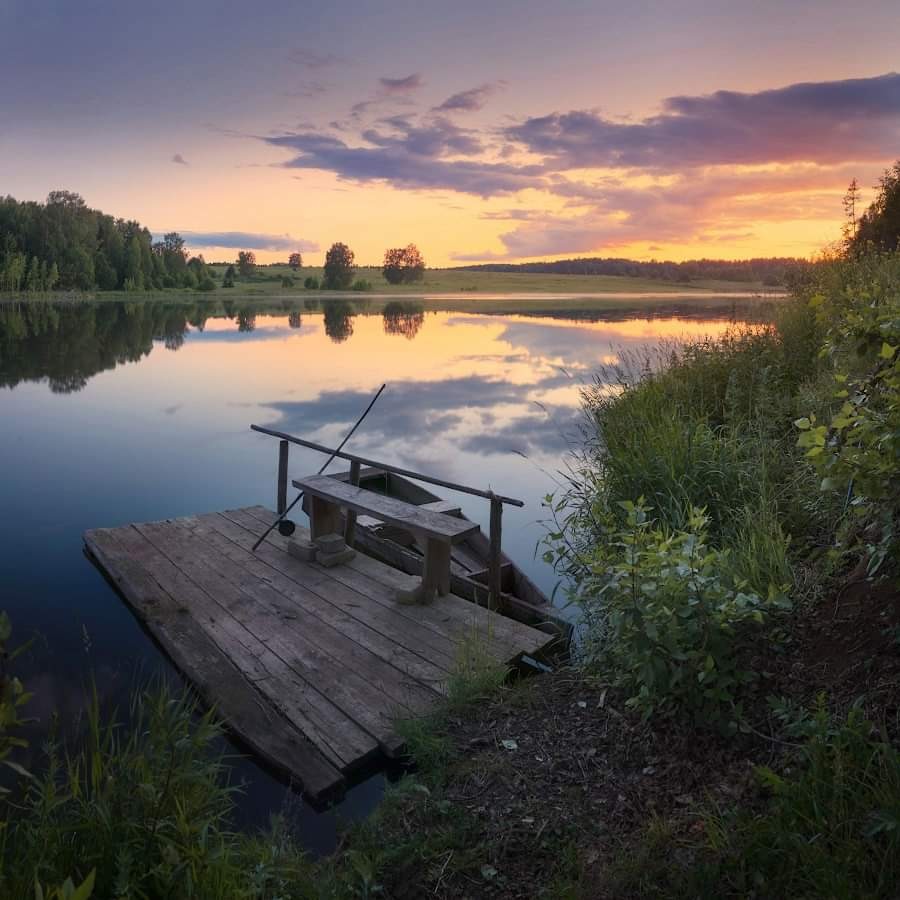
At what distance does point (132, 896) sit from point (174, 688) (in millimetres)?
3628

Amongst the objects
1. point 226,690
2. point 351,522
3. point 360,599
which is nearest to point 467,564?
point 351,522

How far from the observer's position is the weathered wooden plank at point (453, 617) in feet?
19.0

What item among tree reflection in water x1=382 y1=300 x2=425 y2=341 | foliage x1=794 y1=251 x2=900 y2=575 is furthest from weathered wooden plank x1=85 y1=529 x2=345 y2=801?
tree reflection in water x1=382 y1=300 x2=425 y2=341

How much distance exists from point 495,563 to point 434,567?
61cm

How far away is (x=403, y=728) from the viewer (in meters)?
4.50

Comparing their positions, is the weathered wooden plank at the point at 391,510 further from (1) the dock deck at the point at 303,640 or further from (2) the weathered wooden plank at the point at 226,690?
(2) the weathered wooden plank at the point at 226,690

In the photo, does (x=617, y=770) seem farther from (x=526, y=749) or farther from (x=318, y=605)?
(x=318, y=605)

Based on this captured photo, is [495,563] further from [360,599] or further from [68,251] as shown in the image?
[68,251]

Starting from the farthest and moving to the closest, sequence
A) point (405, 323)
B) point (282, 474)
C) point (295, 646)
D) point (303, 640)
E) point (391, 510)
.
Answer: point (405, 323) → point (282, 474) → point (391, 510) → point (303, 640) → point (295, 646)

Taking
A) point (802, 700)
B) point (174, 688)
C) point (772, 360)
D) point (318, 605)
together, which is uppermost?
point (772, 360)

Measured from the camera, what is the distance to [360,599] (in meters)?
6.70

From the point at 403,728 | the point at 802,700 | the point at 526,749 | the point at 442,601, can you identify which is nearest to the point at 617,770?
the point at 526,749

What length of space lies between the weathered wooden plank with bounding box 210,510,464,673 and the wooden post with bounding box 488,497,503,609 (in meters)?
0.95

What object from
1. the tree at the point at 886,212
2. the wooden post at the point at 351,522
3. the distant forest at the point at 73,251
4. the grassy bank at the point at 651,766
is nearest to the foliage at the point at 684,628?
the grassy bank at the point at 651,766
